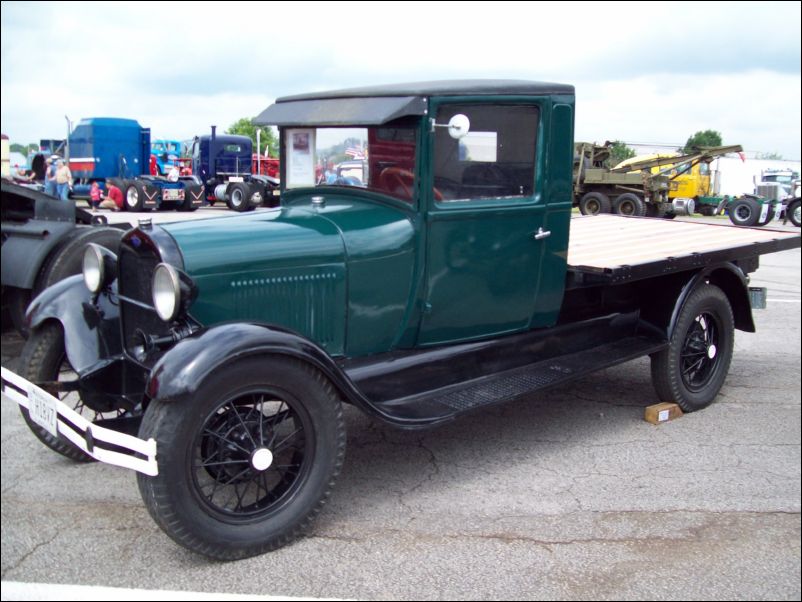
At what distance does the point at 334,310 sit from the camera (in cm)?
342

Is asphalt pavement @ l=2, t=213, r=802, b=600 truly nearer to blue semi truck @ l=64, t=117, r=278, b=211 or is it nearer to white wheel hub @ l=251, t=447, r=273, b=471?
blue semi truck @ l=64, t=117, r=278, b=211

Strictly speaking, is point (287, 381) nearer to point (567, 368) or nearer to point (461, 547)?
point (461, 547)

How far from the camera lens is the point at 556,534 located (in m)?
3.06

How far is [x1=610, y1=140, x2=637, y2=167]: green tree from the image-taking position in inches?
121

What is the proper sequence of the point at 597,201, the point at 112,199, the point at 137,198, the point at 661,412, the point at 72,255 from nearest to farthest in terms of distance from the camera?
1. the point at 137,198
2. the point at 112,199
3. the point at 597,201
4. the point at 661,412
5. the point at 72,255

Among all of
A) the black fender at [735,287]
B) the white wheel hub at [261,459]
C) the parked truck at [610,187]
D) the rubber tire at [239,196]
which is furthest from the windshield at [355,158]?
the black fender at [735,287]

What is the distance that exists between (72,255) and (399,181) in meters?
2.98

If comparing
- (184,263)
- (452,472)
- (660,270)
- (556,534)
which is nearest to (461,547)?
(556,534)

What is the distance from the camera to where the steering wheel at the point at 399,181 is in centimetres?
354

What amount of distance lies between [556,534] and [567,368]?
3.82ft

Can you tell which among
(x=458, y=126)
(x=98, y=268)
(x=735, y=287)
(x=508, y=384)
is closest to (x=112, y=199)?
(x=98, y=268)

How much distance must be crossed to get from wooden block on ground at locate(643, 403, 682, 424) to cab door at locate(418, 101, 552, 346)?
109cm

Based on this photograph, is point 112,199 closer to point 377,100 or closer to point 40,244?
point 377,100

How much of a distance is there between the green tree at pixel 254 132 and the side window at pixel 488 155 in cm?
86
